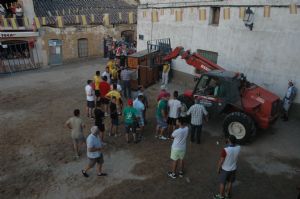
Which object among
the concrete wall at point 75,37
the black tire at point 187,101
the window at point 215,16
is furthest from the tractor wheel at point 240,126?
the concrete wall at point 75,37

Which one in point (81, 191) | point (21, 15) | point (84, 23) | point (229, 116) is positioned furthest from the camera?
point (84, 23)

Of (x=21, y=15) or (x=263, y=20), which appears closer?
(x=263, y=20)

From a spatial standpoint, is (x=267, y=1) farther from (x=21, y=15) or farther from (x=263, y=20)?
(x=21, y=15)

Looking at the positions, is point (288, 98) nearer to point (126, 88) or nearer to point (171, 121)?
point (171, 121)

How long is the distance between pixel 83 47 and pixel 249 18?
14.8 m

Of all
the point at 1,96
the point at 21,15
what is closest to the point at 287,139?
the point at 1,96

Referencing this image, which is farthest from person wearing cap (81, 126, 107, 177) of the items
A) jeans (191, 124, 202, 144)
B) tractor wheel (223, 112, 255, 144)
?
tractor wheel (223, 112, 255, 144)

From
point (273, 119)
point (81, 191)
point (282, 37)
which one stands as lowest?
point (81, 191)

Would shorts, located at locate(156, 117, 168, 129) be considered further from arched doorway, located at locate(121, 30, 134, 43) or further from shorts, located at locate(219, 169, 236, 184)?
arched doorway, located at locate(121, 30, 134, 43)

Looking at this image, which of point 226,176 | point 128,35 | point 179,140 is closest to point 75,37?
point 128,35

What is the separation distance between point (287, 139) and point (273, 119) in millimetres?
1179

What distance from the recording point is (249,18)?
11.5 metres

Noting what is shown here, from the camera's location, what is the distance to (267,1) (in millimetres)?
10953

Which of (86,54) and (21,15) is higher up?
(21,15)
